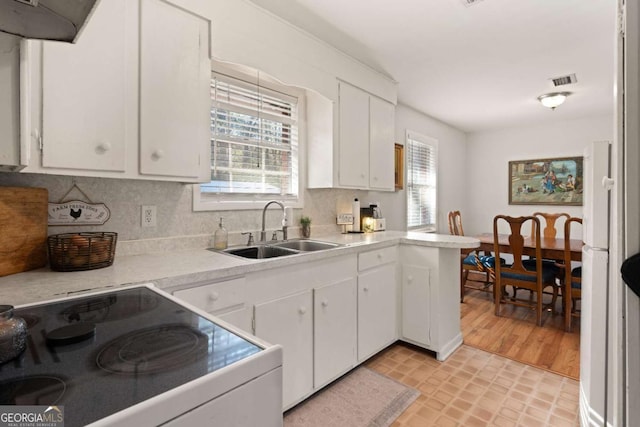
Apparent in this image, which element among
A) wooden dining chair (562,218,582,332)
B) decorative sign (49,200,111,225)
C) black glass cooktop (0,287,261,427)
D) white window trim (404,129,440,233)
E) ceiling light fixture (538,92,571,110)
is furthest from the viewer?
white window trim (404,129,440,233)

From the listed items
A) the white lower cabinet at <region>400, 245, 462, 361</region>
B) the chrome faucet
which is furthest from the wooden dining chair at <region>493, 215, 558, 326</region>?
the chrome faucet

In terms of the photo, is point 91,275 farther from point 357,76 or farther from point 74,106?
point 357,76

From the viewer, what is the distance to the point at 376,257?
2336 mm

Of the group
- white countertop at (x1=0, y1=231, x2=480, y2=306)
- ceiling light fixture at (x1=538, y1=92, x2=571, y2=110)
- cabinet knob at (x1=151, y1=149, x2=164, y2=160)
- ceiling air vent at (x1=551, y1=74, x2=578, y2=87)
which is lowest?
white countertop at (x1=0, y1=231, x2=480, y2=306)

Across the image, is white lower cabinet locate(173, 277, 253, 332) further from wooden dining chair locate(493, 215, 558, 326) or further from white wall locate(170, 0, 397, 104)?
wooden dining chair locate(493, 215, 558, 326)

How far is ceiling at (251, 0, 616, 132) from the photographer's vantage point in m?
2.05

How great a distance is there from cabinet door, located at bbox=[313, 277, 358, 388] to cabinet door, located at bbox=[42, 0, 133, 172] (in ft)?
4.34

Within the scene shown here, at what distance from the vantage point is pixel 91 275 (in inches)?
49.8

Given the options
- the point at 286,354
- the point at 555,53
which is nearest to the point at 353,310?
the point at 286,354

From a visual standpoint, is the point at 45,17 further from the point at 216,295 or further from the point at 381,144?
the point at 381,144

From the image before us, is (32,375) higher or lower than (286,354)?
higher

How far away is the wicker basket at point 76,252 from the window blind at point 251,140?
81 cm

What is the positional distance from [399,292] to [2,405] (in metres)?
2.43

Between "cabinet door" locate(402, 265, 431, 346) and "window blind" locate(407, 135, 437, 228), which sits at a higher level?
"window blind" locate(407, 135, 437, 228)
